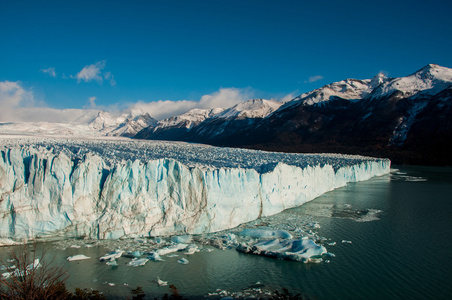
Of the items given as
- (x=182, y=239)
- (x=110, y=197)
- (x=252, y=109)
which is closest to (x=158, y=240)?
(x=182, y=239)

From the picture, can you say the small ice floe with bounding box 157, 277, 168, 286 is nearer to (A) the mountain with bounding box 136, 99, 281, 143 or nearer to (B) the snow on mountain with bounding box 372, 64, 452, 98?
(B) the snow on mountain with bounding box 372, 64, 452, 98

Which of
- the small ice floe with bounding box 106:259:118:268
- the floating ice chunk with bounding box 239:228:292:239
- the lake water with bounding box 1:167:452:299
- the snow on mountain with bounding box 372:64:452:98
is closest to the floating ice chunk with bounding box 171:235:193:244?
the lake water with bounding box 1:167:452:299

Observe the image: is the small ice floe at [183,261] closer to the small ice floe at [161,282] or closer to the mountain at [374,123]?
the small ice floe at [161,282]

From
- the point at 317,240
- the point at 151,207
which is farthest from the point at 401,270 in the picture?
the point at 151,207

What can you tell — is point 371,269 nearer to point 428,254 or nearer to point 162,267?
point 428,254

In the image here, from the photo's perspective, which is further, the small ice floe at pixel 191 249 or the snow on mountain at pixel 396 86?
the snow on mountain at pixel 396 86

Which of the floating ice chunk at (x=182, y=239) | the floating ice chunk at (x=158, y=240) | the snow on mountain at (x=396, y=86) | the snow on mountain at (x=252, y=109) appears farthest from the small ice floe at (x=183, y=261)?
the snow on mountain at (x=252, y=109)
